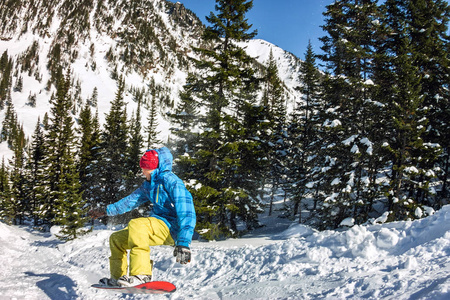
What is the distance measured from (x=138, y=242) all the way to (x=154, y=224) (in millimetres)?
316

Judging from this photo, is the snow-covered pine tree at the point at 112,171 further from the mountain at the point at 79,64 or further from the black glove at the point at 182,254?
the mountain at the point at 79,64

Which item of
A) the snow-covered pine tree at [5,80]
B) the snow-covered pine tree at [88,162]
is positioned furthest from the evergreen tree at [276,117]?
the snow-covered pine tree at [5,80]

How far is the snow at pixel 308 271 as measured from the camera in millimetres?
3721

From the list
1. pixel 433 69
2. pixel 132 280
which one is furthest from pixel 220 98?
pixel 433 69

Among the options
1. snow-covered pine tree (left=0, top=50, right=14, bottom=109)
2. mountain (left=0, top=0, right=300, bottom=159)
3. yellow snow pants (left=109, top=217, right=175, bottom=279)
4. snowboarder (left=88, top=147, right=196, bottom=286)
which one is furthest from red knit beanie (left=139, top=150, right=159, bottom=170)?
snow-covered pine tree (left=0, top=50, right=14, bottom=109)

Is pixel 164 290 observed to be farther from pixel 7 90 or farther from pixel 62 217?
pixel 7 90

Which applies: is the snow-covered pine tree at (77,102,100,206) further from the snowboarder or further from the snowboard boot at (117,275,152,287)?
the snowboard boot at (117,275,152,287)

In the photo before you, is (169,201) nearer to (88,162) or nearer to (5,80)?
(88,162)

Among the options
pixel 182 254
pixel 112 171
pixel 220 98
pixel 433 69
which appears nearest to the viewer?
pixel 182 254

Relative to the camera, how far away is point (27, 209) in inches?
1483

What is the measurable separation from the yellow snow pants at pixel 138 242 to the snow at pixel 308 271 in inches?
72.4

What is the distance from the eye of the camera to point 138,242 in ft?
11.8

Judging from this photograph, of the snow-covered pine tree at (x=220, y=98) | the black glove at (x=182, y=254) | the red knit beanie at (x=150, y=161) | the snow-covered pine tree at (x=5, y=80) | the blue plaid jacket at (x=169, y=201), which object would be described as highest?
the snow-covered pine tree at (x=5, y=80)

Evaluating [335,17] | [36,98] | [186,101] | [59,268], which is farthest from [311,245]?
[36,98]
